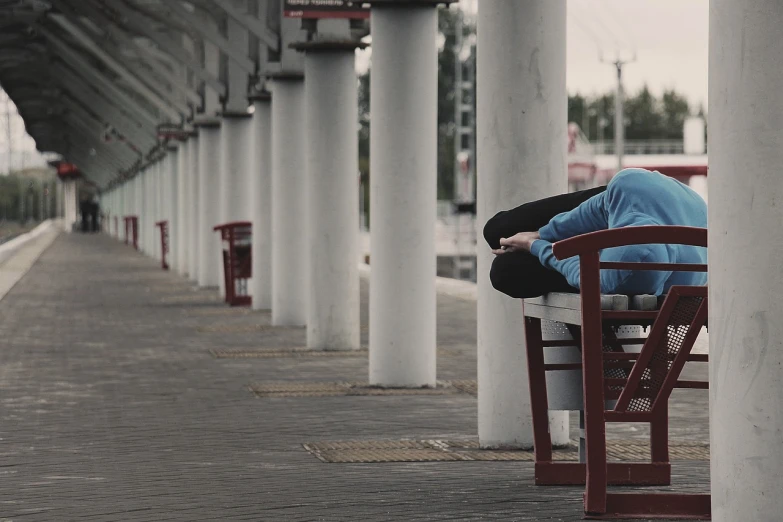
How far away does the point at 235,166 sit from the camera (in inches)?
1070

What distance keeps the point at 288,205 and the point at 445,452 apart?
35.1ft

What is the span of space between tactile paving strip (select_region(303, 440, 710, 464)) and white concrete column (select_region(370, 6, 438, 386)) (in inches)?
127

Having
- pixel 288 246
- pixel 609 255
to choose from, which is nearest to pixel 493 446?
pixel 609 255

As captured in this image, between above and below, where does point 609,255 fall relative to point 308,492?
above

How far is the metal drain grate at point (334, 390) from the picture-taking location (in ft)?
40.9

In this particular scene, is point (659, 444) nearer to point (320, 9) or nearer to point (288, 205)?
point (320, 9)

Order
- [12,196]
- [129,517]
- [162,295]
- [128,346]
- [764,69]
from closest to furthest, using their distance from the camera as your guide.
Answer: [764,69] < [129,517] < [128,346] < [162,295] < [12,196]

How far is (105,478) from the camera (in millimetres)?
8055

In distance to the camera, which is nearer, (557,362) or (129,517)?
(129,517)

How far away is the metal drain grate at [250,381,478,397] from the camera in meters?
12.5

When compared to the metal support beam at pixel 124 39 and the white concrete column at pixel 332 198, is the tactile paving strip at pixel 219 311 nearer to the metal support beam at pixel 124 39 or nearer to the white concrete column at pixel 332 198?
the white concrete column at pixel 332 198

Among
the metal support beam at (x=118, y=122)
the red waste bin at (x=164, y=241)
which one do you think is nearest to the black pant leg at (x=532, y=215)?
the red waste bin at (x=164, y=241)

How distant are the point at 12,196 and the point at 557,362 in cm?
14786

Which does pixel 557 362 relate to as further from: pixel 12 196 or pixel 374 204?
pixel 12 196
